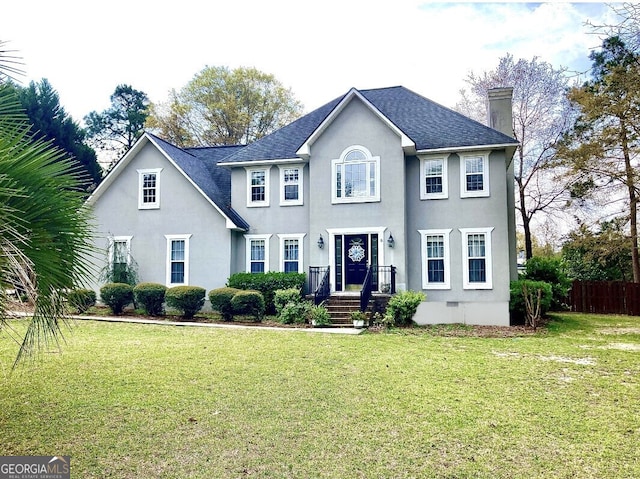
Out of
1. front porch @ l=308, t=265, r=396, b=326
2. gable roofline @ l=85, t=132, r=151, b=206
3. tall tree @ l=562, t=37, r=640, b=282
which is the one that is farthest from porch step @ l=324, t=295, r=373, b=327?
tall tree @ l=562, t=37, r=640, b=282

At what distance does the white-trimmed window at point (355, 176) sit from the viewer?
1581 cm

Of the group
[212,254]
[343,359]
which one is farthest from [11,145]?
[212,254]

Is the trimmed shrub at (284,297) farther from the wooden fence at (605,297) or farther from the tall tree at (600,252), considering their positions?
the wooden fence at (605,297)

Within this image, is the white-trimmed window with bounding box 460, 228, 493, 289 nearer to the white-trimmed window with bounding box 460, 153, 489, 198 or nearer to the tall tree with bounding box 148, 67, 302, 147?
the white-trimmed window with bounding box 460, 153, 489, 198

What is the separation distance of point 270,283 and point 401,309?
15.9ft

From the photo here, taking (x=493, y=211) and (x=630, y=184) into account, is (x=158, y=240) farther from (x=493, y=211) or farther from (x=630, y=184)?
(x=630, y=184)

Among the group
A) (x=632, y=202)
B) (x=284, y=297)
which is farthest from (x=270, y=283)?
(x=632, y=202)

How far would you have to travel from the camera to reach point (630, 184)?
56.0ft

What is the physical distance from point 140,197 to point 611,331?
1790cm

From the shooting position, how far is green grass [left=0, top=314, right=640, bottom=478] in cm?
418

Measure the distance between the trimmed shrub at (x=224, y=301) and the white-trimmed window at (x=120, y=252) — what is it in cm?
482

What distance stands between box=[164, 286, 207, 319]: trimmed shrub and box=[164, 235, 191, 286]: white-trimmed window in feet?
6.93

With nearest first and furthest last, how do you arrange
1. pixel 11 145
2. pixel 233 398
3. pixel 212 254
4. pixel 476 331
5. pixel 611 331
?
pixel 11 145
pixel 233 398
pixel 476 331
pixel 611 331
pixel 212 254

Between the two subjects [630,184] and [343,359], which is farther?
[630,184]
